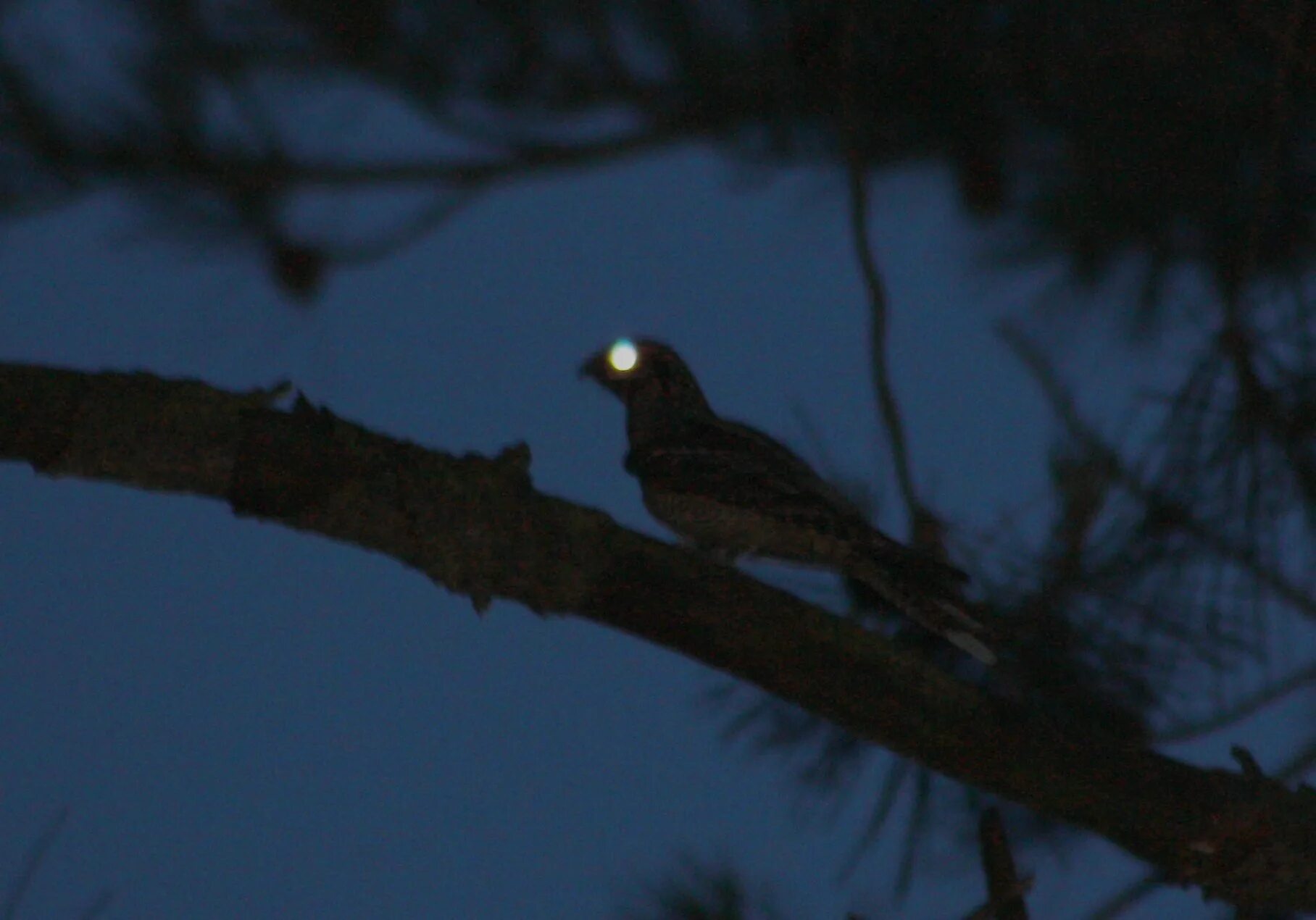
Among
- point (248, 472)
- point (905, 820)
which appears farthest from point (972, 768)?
point (248, 472)

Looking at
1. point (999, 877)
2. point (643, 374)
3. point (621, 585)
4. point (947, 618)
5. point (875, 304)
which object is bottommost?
point (999, 877)

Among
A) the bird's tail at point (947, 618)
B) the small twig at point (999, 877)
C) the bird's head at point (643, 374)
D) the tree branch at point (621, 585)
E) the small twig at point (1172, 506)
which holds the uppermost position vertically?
the bird's head at point (643, 374)

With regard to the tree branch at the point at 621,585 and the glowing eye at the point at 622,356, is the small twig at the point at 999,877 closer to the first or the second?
the tree branch at the point at 621,585

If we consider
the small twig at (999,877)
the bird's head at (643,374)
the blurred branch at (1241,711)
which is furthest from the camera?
the bird's head at (643,374)

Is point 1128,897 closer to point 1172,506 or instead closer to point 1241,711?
point 1241,711

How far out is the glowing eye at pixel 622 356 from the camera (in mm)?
4059

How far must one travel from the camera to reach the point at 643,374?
13.4ft

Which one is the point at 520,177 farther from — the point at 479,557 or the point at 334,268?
the point at 479,557

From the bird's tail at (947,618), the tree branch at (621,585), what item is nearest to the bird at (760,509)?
the bird's tail at (947,618)

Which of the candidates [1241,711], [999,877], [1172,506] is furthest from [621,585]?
[1241,711]

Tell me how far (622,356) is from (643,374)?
7 cm

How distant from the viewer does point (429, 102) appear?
12.2ft

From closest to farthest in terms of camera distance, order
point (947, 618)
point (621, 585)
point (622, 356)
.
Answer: point (621, 585)
point (947, 618)
point (622, 356)

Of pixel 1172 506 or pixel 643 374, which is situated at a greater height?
pixel 643 374
